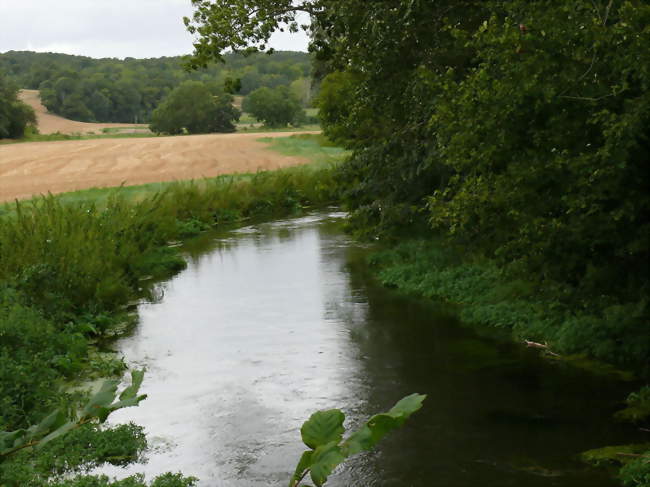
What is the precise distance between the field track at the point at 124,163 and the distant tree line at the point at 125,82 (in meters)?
42.5

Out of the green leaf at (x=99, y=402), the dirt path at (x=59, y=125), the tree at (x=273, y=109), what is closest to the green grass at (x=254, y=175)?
the green leaf at (x=99, y=402)

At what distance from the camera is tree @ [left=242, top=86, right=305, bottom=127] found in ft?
310

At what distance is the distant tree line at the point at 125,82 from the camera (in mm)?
109625

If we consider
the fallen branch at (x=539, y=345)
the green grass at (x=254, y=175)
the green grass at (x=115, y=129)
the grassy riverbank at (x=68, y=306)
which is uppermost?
the grassy riverbank at (x=68, y=306)

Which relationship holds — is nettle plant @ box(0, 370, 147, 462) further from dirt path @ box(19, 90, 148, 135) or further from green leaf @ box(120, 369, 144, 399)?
dirt path @ box(19, 90, 148, 135)

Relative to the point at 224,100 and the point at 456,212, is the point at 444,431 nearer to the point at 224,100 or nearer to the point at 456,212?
the point at 456,212

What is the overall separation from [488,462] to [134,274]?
29.2ft

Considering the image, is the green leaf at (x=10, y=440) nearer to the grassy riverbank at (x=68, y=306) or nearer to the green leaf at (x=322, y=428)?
the green leaf at (x=322, y=428)

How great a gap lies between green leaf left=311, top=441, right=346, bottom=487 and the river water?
5335 mm

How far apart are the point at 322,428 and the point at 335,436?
1.2 inches

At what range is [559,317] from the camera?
10406mm

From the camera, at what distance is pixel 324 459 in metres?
1.33

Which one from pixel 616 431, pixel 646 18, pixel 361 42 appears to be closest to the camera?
pixel 646 18

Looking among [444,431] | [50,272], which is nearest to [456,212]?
[444,431]
